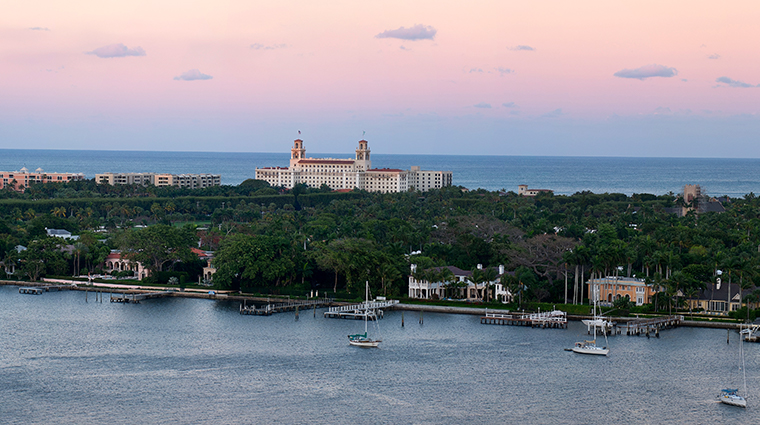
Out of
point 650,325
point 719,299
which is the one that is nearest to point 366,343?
point 650,325

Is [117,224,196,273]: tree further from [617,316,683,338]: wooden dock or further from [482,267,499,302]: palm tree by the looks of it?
[617,316,683,338]: wooden dock

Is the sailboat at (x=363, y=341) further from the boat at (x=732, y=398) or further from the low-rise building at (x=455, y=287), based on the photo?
the boat at (x=732, y=398)

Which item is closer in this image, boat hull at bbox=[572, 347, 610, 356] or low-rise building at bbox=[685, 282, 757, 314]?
boat hull at bbox=[572, 347, 610, 356]

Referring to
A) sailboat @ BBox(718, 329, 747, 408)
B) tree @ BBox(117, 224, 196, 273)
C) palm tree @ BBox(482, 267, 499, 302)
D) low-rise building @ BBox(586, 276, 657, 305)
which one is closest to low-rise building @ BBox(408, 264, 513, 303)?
palm tree @ BBox(482, 267, 499, 302)

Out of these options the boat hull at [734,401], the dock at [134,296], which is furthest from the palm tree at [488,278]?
the dock at [134,296]

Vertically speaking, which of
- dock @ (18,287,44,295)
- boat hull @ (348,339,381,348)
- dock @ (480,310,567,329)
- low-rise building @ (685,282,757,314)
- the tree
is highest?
the tree

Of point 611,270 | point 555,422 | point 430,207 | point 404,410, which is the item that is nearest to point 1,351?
point 404,410
